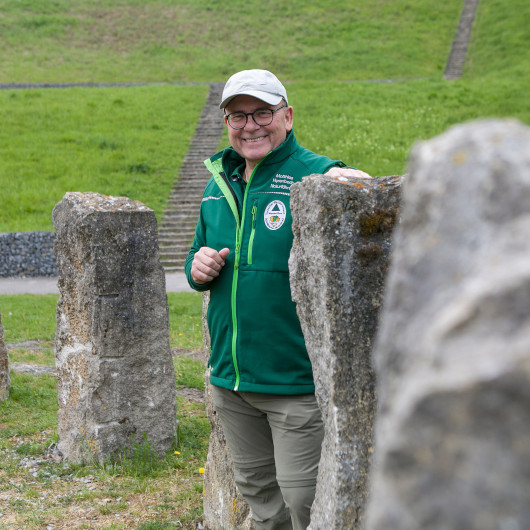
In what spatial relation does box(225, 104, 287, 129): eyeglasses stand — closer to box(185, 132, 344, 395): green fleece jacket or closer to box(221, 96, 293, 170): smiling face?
box(221, 96, 293, 170): smiling face

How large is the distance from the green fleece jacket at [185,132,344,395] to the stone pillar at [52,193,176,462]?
2439 mm

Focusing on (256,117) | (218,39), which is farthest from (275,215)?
(218,39)

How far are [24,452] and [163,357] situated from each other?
1562mm

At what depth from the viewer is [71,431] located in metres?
6.07

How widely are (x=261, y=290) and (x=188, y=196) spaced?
16.2 m

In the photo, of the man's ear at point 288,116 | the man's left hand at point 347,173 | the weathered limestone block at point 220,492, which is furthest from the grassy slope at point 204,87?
the man's left hand at point 347,173

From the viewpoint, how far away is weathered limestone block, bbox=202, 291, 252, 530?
4270 millimetres

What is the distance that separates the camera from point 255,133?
336cm

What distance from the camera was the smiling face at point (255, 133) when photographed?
3354 mm

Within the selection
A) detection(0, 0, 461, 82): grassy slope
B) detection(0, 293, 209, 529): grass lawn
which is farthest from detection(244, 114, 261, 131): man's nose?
detection(0, 0, 461, 82): grassy slope

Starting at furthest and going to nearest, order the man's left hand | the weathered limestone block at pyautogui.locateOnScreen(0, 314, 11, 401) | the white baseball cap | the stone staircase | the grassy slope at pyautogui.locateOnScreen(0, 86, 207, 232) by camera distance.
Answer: the grassy slope at pyautogui.locateOnScreen(0, 86, 207, 232)
the stone staircase
the weathered limestone block at pyautogui.locateOnScreen(0, 314, 11, 401)
the white baseball cap
the man's left hand

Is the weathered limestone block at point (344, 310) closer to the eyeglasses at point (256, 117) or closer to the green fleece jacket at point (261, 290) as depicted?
the green fleece jacket at point (261, 290)

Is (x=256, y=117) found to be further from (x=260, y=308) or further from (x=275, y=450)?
(x=275, y=450)

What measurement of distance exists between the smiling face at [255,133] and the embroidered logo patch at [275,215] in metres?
0.27
